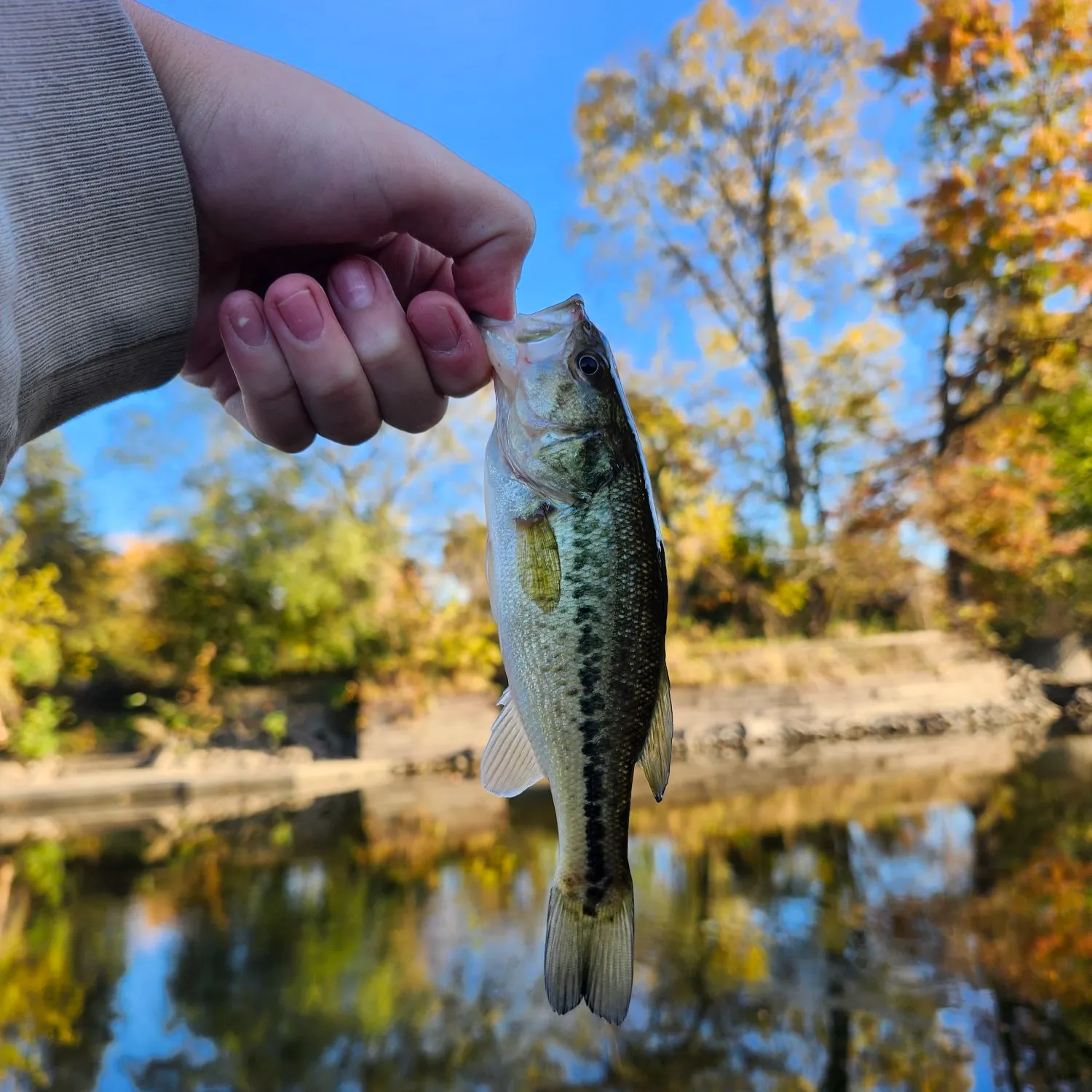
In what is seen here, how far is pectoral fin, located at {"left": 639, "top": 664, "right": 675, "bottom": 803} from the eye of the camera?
4.85 ft

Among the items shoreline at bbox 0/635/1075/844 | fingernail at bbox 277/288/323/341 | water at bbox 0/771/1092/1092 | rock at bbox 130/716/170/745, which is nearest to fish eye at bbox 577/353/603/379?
fingernail at bbox 277/288/323/341

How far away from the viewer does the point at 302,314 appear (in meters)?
1.75

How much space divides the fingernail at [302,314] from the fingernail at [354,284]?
0.10 m

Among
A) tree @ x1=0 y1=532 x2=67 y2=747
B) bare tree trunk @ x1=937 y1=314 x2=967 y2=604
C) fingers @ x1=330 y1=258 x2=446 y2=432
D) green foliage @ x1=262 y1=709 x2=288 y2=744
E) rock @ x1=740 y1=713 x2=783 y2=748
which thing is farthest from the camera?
bare tree trunk @ x1=937 y1=314 x2=967 y2=604

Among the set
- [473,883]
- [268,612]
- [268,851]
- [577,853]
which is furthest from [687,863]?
[268,612]

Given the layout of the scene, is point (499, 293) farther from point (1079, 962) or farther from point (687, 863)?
point (687, 863)

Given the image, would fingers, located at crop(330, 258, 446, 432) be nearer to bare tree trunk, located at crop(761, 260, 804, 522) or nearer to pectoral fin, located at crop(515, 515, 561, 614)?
pectoral fin, located at crop(515, 515, 561, 614)

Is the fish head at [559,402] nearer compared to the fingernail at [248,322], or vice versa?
the fish head at [559,402]

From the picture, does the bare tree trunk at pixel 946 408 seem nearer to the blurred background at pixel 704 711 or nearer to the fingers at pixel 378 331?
the blurred background at pixel 704 711

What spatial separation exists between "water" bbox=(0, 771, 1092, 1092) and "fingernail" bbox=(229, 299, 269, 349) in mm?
4054

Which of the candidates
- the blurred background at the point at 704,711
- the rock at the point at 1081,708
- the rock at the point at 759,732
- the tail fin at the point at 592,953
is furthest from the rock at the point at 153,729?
the rock at the point at 1081,708

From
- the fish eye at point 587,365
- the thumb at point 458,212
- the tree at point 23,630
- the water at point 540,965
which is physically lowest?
the water at point 540,965

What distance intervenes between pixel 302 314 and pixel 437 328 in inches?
10.8

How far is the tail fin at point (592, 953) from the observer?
4.42 feet
